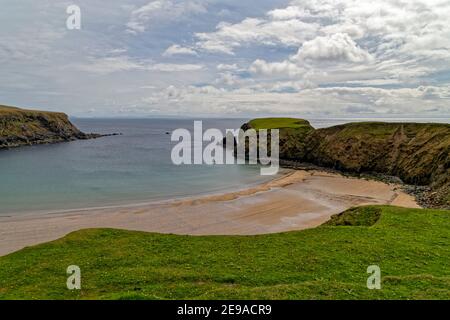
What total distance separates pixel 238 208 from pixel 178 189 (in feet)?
58.2

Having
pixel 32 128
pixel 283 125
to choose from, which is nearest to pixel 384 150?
pixel 283 125

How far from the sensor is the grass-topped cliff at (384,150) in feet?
219

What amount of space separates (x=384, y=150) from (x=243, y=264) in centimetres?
7171

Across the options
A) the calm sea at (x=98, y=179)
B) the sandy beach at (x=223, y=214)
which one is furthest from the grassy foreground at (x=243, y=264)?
the calm sea at (x=98, y=179)

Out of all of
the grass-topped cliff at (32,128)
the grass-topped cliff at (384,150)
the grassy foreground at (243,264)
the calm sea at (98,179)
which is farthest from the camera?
the grass-topped cliff at (32,128)

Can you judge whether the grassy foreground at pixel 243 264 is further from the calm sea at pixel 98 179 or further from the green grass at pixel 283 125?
the green grass at pixel 283 125

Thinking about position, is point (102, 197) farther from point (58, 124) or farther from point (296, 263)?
point (58, 124)

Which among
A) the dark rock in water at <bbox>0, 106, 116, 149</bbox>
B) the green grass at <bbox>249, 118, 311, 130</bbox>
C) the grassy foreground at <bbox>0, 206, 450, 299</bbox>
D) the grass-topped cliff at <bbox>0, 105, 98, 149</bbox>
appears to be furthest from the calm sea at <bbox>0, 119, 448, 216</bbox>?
the green grass at <bbox>249, 118, 311, 130</bbox>

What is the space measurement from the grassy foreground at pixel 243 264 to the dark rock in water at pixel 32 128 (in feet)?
419

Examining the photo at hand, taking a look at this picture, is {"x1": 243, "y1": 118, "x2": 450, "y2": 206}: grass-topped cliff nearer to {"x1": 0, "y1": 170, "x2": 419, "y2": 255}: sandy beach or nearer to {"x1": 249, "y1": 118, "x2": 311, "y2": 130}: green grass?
{"x1": 0, "y1": 170, "x2": 419, "y2": 255}: sandy beach

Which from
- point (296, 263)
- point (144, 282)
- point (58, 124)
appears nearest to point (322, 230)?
point (296, 263)

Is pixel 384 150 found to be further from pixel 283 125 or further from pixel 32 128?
pixel 32 128
